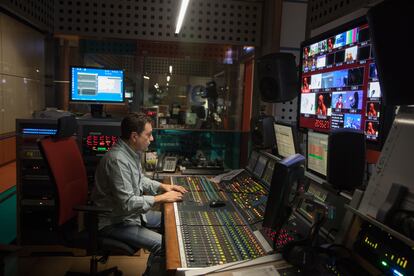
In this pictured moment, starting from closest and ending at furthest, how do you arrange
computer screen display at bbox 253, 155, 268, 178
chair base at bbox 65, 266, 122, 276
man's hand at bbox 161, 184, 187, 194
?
→ man's hand at bbox 161, 184, 187, 194 → computer screen display at bbox 253, 155, 268, 178 → chair base at bbox 65, 266, 122, 276

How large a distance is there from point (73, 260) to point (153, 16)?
2.38m

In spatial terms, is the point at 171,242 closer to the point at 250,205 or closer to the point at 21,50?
the point at 250,205

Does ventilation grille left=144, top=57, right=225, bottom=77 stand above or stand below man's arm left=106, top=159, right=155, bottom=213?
above

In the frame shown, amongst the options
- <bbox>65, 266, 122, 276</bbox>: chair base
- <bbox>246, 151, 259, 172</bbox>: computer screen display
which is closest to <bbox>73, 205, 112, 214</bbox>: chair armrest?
<bbox>65, 266, 122, 276</bbox>: chair base

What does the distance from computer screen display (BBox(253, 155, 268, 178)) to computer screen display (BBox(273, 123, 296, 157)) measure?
0.46ft

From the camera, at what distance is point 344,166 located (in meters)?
1.21

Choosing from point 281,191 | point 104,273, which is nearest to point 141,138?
point 104,273

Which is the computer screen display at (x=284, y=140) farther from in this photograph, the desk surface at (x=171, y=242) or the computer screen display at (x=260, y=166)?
the desk surface at (x=171, y=242)

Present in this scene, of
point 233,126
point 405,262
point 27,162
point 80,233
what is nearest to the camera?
point 405,262

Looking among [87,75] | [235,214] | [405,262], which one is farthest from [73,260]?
[405,262]

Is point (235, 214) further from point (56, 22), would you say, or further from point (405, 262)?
point (56, 22)

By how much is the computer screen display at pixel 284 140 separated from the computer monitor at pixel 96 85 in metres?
1.67

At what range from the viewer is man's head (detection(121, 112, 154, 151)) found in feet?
8.35

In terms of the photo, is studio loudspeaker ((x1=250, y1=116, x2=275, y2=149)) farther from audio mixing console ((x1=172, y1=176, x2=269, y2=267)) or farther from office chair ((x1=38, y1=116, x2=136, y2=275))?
office chair ((x1=38, y1=116, x2=136, y2=275))
